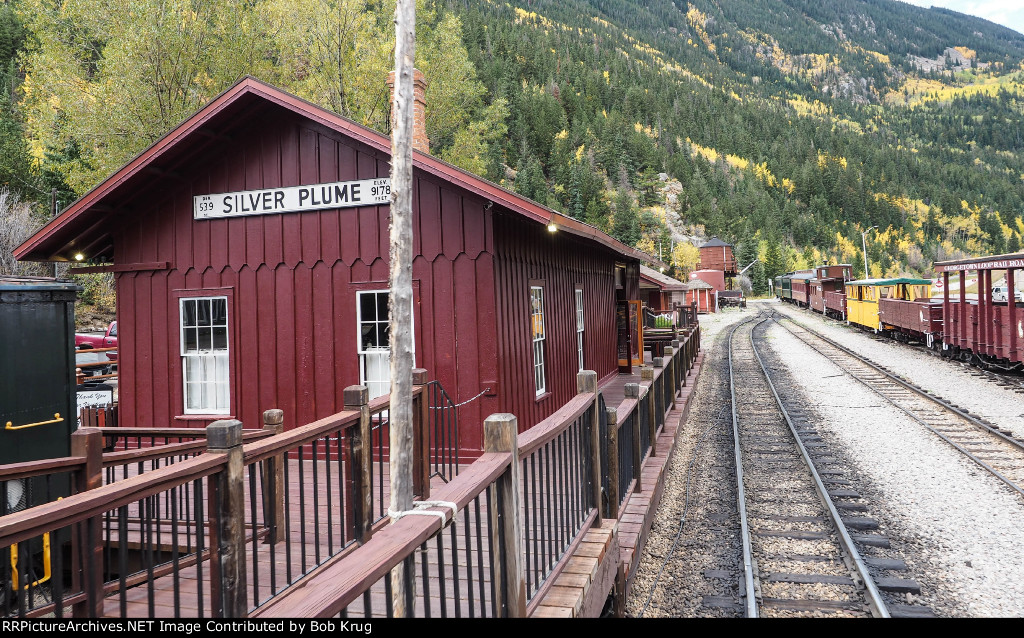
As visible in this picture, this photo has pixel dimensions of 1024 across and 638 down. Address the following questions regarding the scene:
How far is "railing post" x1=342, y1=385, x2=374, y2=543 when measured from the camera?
4.68 meters

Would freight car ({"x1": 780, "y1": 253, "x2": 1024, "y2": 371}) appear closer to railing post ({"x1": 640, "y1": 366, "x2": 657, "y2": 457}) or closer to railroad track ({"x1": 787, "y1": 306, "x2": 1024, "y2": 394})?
railroad track ({"x1": 787, "y1": 306, "x2": 1024, "y2": 394})

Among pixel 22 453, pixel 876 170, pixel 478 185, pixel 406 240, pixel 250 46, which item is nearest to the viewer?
pixel 406 240

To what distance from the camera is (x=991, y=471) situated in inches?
343

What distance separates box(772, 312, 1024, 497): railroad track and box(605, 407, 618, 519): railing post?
19.8ft

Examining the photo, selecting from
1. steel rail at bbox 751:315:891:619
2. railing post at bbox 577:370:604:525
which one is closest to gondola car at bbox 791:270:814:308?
steel rail at bbox 751:315:891:619

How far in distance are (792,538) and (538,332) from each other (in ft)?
16.7

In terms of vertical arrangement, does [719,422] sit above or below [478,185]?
below

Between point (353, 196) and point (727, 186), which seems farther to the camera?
point (727, 186)

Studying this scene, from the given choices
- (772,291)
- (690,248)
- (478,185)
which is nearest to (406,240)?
(478,185)

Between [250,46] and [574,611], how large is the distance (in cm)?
2350

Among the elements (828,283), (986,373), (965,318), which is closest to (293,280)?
(986,373)

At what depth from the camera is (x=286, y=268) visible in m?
9.27

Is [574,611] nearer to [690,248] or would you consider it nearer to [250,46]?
[250,46]

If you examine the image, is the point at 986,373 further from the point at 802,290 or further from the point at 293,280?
the point at 802,290
